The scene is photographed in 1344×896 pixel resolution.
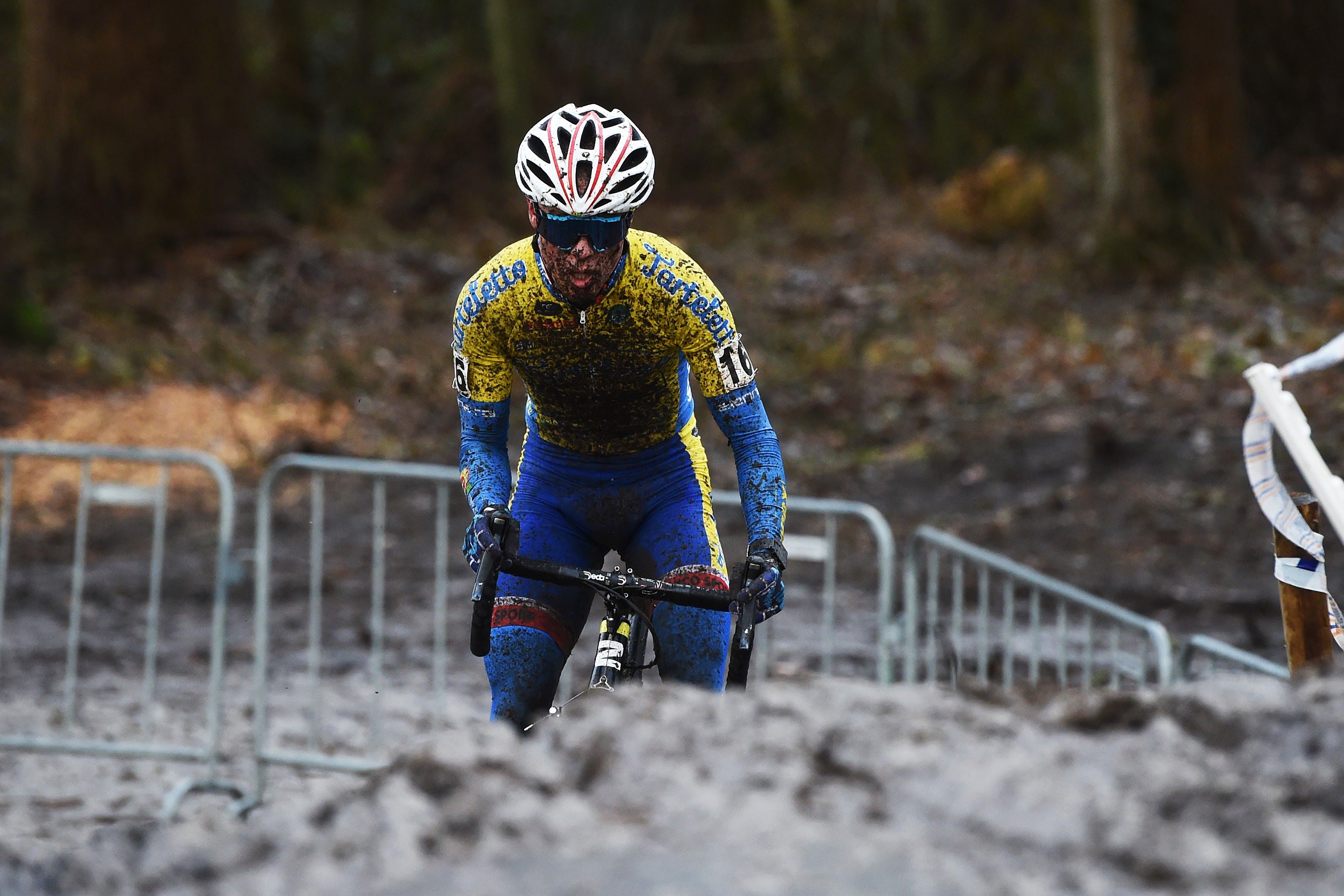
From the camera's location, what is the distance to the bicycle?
12.0 feet

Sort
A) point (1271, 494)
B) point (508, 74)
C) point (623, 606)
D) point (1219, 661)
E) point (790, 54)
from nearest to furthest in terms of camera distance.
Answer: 1. point (1271, 494)
2. point (623, 606)
3. point (1219, 661)
4. point (508, 74)
5. point (790, 54)

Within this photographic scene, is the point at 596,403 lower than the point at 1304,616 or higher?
higher

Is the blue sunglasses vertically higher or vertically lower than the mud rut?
higher

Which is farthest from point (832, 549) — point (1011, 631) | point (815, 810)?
point (815, 810)

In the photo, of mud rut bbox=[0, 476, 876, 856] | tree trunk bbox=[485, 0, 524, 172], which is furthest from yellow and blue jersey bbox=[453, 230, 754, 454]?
tree trunk bbox=[485, 0, 524, 172]

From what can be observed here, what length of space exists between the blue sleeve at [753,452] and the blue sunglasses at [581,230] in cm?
56

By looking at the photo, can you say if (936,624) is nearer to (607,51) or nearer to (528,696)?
(528,696)

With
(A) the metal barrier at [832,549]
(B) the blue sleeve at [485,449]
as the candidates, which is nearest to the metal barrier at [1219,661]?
(A) the metal barrier at [832,549]

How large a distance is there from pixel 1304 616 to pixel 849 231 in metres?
15.3

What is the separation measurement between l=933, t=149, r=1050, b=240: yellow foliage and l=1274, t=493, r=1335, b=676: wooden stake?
1399 cm

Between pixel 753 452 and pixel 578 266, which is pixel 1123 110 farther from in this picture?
pixel 578 266

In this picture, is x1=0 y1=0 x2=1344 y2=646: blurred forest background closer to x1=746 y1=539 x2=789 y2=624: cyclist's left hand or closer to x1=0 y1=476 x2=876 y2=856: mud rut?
x1=0 y1=476 x2=876 y2=856: mud rut

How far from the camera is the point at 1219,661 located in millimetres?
6020

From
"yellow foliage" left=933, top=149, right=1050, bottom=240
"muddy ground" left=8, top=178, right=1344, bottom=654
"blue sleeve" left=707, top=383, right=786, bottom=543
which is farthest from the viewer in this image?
"yellow foliage" left=933, top=149, right=1050, bottom=240
